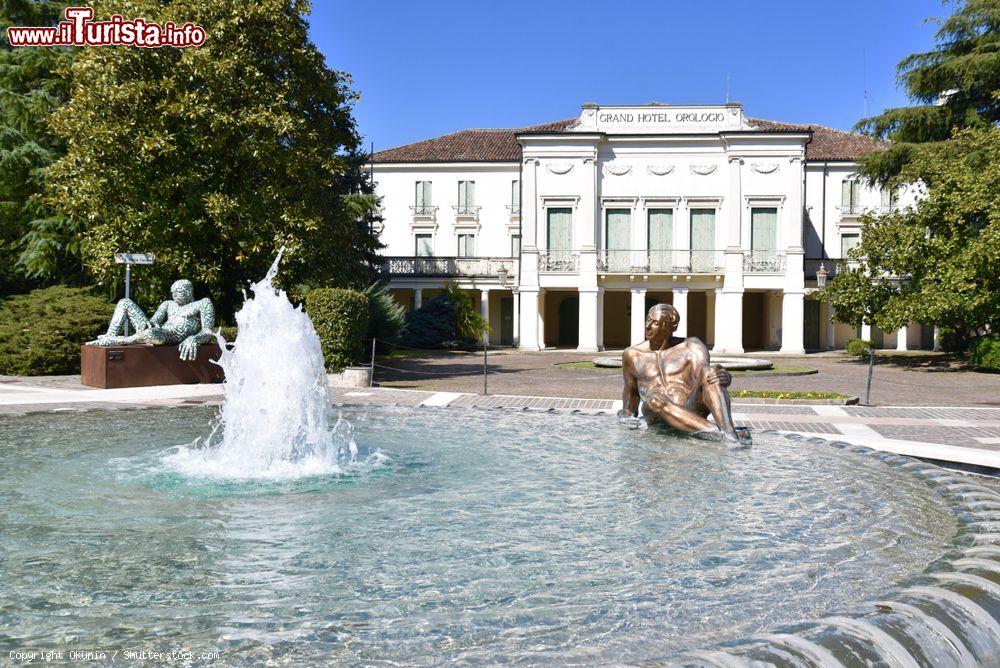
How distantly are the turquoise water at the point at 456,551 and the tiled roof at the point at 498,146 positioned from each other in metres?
37.2

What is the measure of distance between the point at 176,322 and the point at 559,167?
2699 centimetres

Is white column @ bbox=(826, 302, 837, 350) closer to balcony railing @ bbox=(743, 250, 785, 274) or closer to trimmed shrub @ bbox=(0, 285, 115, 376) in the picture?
balcony railing @ bbox=(743, 250, 785, 274)

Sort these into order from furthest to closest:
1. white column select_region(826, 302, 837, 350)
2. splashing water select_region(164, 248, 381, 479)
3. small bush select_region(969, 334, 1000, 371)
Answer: white column select_region(826, 302, 837, 350), small bush select_region(969, 334, 1000, 371), splashing water select_region(164, 248, 381, 479)

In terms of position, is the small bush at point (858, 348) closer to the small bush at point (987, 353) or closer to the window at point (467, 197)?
the small bush at point (987, 353)

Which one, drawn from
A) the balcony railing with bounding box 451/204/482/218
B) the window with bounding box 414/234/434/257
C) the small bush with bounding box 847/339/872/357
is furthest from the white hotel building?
the balcony railing with bounding box 451/204/482/218

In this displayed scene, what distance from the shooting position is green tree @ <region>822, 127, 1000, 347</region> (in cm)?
2753

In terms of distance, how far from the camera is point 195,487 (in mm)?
6832

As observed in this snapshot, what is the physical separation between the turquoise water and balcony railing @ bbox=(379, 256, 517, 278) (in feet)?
121

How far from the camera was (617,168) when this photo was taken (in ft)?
137

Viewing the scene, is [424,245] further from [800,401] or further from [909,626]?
[909,626]

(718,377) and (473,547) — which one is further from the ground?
(718,377)

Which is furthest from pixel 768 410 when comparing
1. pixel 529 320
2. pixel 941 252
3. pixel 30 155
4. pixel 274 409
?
pixel 529 320

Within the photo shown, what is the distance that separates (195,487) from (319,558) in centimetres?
241

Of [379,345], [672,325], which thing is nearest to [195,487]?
[672,325]
